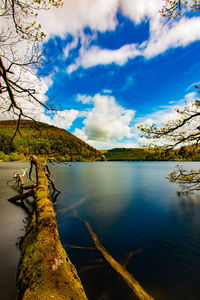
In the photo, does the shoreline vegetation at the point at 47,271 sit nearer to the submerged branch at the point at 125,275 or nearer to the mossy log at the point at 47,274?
the mossy log at the point at 47,274

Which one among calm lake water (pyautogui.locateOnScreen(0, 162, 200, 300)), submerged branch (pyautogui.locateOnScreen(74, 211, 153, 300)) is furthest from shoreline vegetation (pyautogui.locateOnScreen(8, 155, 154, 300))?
submerged branch (pyautogui.locateOnScreen(74, 211, 153, 300))

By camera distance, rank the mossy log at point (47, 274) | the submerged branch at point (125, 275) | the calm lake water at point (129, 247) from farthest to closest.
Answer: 1. the calm lake water at point (129, 247)
2. the submerged branch at point (125, 275)
3. the mossy log at point (47, 274)

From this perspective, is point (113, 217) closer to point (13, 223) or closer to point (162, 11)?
point (13, 223)

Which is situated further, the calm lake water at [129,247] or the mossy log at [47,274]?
the calm lake water at [129,247]

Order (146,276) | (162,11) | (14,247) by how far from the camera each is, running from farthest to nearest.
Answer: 1. (14,247)
2. (146,276)
3. (162,11)

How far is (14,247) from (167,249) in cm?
969

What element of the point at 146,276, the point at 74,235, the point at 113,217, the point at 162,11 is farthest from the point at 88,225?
the point at 162,11

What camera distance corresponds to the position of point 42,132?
7.09 meters

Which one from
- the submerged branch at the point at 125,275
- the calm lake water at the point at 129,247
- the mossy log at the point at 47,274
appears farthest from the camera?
the calm lake water at the point at 129,247

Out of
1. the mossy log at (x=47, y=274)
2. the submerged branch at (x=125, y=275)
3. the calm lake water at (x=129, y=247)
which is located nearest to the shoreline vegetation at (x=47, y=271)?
the mossy log at (x=47, y=274)

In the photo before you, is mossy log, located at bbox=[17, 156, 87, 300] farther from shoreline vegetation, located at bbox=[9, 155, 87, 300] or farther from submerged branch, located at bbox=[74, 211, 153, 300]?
submerged branch, located at bbox=[74, 211, 153, 300]

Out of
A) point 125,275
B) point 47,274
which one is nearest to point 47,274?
point 47,274

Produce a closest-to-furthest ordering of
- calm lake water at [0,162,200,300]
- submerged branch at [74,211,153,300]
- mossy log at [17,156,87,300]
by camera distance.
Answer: mossy log at [17,156,87,300] → submerged branch at [74,211,153,300] → calm lake water at [0,162,200,300]

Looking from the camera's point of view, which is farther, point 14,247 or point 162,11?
point 14,247
